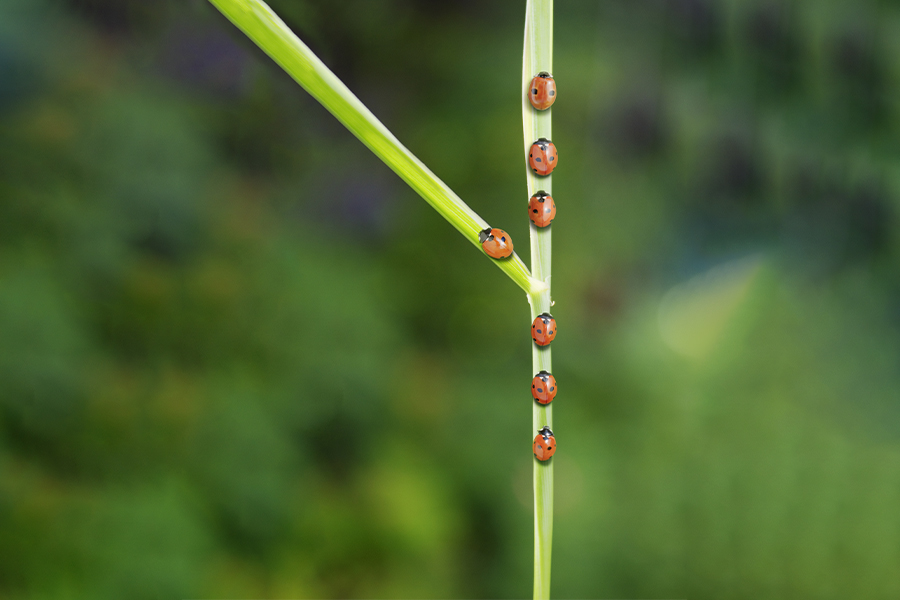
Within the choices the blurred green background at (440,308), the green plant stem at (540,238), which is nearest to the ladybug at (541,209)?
the green plant stem at (540,238)

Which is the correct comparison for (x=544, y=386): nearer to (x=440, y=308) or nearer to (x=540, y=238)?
(x=540, y=238)

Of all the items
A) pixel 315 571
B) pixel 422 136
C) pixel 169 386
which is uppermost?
pixel 422 136

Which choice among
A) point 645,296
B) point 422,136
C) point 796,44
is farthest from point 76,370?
point 796,44

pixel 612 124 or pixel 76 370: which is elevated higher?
pixel 612 124

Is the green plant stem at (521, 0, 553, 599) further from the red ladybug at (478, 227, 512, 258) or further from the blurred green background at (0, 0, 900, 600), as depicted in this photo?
the blurred green background at (0, 0, 900, 600)

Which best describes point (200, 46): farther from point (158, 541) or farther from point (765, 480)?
point (765, 480)

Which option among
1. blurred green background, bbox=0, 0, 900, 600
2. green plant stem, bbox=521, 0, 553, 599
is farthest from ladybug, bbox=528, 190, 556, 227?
blurred green background, bbox=0, 0, 900, 600

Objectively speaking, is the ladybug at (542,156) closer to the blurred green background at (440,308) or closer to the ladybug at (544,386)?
the ladybug at (544,386)

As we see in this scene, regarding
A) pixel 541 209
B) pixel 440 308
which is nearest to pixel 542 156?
pixel 541 209
